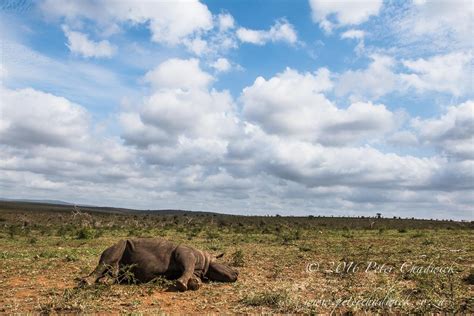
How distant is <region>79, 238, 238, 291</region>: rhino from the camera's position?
10594mm

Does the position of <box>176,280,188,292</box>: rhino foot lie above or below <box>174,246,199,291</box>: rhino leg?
below

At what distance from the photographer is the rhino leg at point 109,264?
10430 millimetres

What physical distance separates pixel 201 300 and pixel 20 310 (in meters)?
3.48

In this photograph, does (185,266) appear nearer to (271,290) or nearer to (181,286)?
(181,286)

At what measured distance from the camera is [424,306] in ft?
27.1

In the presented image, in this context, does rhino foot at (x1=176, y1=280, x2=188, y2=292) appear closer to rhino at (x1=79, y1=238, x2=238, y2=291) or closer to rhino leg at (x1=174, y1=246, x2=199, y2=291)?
rhino leg at (x1=174, y1=246, x2=199, y2=291)

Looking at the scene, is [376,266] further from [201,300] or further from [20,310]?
[20,310]

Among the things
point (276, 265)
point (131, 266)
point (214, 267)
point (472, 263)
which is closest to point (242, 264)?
point (276, 265)

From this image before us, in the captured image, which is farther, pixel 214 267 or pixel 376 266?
pixel 376 266

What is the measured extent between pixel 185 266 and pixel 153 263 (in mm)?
832

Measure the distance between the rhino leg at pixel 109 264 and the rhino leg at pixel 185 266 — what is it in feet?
4.54

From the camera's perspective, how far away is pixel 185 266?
35.7 feet

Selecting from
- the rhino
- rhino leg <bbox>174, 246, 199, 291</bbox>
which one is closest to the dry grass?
rhino leg <bbox>174, 246, 199, 291</bbox>

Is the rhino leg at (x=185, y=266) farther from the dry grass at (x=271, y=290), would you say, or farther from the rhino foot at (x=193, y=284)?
the dry grass at (x=271, y=290)
